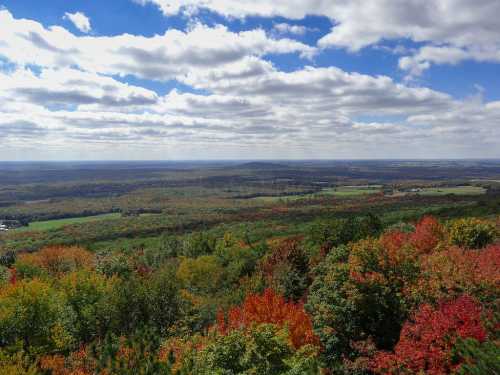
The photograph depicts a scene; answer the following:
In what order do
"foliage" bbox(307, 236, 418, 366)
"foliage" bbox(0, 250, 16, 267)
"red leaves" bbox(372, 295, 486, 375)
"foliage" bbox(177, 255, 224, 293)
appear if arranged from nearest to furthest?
"red leaves" bbox(372, 295, 486, 375)
"foliage" bbox(307, 236, 418, 366)
"foliage" bbox(177, 255, 224, 293)
"foliage" bbox(0, 250, 16, 267)

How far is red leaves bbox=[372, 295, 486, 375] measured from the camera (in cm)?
2380

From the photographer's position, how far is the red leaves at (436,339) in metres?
23.8


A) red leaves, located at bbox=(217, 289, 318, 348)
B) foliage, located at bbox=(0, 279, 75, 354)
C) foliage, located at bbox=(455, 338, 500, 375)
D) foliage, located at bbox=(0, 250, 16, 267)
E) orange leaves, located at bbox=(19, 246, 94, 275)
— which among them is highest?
foliage, located at bbox=(455, 338, 500, 375)

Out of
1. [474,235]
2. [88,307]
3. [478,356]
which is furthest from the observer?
[474,235]

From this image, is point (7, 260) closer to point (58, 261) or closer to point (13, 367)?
point (58, 261)

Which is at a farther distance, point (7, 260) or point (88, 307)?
point (7, 260)

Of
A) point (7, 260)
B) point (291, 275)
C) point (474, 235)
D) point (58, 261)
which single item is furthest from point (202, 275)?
point (7, 260)

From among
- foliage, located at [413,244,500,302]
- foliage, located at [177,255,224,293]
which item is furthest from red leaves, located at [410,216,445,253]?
foliage, located at [177,255,224,293]

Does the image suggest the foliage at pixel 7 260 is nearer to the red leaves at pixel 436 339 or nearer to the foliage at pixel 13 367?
the foliage at pixel 13 367

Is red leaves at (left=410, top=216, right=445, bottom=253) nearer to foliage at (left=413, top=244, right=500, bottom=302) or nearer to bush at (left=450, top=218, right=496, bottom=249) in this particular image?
bush at (left=450, top=218, right=496, bottom=249)

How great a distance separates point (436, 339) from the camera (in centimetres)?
2469

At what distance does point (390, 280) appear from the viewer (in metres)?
34.9

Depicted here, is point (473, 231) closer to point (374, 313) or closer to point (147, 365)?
point (374, 313)

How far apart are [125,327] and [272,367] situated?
2689 cm
